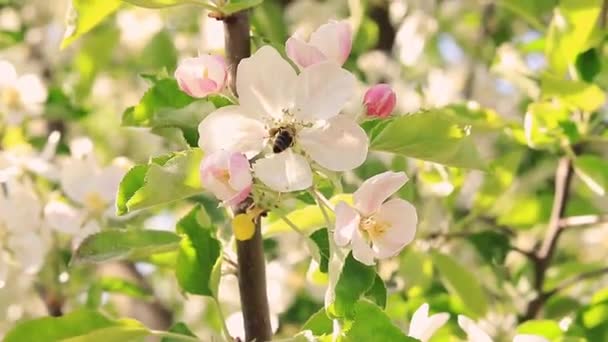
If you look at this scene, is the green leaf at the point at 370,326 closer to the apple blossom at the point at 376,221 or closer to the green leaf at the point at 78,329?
the apple blossom at the point at 376,221

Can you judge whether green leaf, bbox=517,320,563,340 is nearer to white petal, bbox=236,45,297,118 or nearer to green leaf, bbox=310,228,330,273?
green leaf, bbox=310,228,330,273

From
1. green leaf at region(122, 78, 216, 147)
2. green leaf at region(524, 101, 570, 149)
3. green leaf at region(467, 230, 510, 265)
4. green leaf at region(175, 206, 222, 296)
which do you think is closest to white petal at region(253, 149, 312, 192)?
green leaf at region(122, 78, 216, 147)

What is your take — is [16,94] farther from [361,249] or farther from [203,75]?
[361,249]

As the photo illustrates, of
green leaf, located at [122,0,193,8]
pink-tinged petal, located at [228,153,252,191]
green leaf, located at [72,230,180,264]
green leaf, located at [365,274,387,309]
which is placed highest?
green leaf, located at [122,0,193,8]

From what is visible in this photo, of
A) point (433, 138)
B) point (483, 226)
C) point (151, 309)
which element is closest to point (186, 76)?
point (433, 138)

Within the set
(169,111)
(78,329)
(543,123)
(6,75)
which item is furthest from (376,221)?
(6,75)
